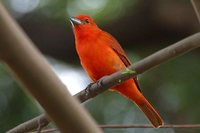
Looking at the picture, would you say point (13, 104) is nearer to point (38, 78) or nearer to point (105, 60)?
point (105, 60)

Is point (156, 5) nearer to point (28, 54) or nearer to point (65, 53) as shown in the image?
point (65, 53)

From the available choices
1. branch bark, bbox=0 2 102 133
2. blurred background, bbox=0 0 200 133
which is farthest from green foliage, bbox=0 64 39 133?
branch bark, bbox=0 2 102 133

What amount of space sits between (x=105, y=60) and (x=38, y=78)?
2.22 metres

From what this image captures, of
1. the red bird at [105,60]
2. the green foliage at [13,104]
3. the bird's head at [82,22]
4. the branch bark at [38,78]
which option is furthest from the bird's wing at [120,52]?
the branch bark at [38,78]

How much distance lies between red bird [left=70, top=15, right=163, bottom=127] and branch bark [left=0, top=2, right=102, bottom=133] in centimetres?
201

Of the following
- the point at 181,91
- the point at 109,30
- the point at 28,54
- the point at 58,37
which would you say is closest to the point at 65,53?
the point at 58,37

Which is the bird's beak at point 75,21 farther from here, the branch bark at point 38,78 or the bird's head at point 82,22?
the branch bark at point 38,78

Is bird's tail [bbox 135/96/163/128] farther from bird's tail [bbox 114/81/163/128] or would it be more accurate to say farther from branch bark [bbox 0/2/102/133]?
branch bark [bbox 0/2/102/133]

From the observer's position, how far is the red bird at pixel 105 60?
2.66 m

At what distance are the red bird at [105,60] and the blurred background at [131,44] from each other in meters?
0.34

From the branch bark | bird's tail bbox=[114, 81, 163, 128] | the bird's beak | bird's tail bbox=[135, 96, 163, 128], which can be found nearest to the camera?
the branch bark

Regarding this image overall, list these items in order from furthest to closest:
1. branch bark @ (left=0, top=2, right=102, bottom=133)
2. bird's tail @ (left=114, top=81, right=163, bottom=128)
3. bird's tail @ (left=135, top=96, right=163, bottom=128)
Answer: bird's tail @ (left=114, top=81, right=163, bottom=128)
bird's tail @ (left=135, top=96, right=163, bottom=128)
branch bark @ (left=0, top=2, right=102, bottom=133)

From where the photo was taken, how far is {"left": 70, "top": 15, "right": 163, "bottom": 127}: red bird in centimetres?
266

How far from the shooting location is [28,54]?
1.60 ft
